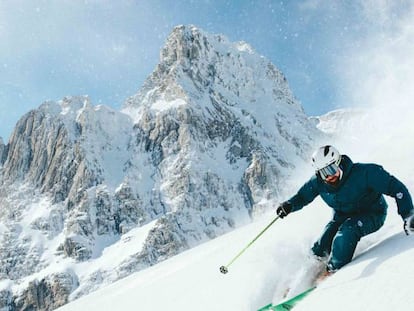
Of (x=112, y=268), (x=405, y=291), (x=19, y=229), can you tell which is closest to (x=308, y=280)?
(x=405, y=291)

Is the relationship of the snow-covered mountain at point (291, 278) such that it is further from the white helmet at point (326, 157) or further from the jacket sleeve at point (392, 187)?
the white helmet at point (326, 157)

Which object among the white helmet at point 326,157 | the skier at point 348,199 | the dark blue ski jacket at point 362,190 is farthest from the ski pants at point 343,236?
the white helmet at point 326,157

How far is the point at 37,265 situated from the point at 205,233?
61.8m

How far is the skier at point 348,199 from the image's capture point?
553 cm

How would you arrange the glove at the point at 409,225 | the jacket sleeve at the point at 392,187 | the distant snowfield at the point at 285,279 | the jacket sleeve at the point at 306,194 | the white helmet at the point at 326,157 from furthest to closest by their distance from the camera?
1. the jacket sleeve at the point at 306,194
2. the white helmet at the point at 326,157
3. the jacket sleeve at the point at 392,187
4. the glove at the point at 409,225
5. the distant snowfield at the point at 285,279

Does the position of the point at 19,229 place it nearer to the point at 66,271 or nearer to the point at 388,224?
the point at 66,271

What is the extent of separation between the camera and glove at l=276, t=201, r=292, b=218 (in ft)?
21.2

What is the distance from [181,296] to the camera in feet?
20.1

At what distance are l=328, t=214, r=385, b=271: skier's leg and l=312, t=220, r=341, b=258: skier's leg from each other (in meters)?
0.29

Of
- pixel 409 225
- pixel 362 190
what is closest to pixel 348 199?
pixel 362 190

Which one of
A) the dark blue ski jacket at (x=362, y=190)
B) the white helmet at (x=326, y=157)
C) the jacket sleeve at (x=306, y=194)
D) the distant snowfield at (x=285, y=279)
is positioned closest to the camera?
the distant snowfield at (x=285, y=279)

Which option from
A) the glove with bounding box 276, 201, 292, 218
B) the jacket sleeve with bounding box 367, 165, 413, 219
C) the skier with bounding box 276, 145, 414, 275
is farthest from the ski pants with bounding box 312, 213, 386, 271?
the glove with bounding box 276, 201, 292, 218

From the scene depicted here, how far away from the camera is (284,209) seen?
255 inches

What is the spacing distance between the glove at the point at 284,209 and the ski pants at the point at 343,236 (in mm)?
560
